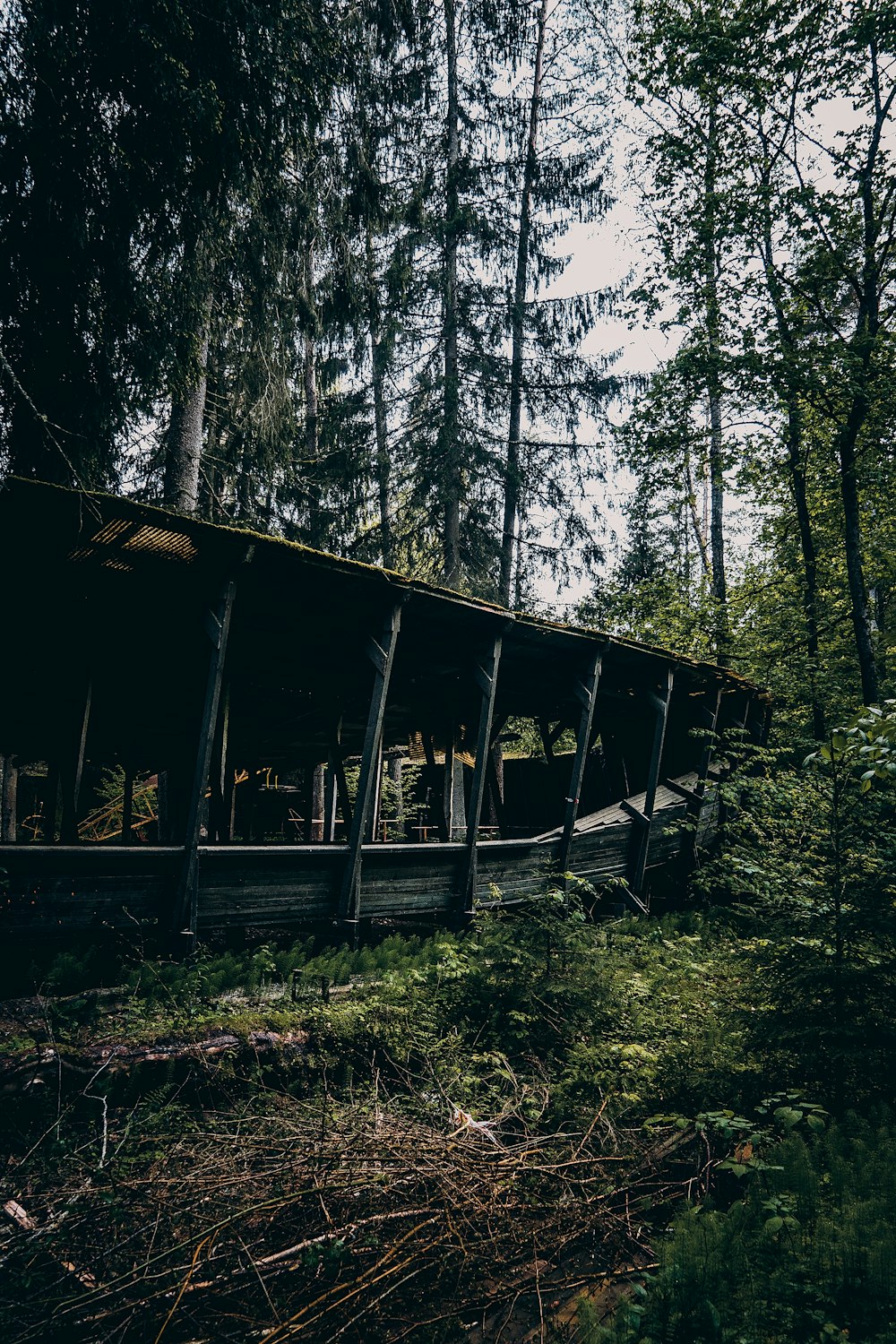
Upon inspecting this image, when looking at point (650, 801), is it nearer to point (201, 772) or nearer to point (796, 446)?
point (201, 772)

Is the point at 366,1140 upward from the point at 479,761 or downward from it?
downward

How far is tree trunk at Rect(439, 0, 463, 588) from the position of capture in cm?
1850

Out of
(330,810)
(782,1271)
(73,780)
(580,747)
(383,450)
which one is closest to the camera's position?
(782,1271)

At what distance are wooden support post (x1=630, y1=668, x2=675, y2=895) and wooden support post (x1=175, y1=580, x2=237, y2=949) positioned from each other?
7755 millimetres

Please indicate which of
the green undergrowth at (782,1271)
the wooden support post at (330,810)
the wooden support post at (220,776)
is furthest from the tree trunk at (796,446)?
the green undergrowth at (782,1271)

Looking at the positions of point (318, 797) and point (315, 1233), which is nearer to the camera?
point (315, 1233)

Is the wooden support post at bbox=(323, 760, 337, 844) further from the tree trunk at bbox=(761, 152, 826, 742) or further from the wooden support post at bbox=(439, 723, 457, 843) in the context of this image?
the tree trunk at bbox=(761, 152, 826, 742)

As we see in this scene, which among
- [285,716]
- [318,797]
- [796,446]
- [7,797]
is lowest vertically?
[7,797]

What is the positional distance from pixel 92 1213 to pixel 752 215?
16.2 m

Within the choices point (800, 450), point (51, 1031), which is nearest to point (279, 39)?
point (51, 1031)

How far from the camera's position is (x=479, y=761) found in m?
9.16

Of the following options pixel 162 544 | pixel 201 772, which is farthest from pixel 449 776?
pixel 162 544

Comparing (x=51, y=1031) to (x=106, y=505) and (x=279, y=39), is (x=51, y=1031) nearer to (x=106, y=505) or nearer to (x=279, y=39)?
(x=106, y=505)

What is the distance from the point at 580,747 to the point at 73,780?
259 inches
